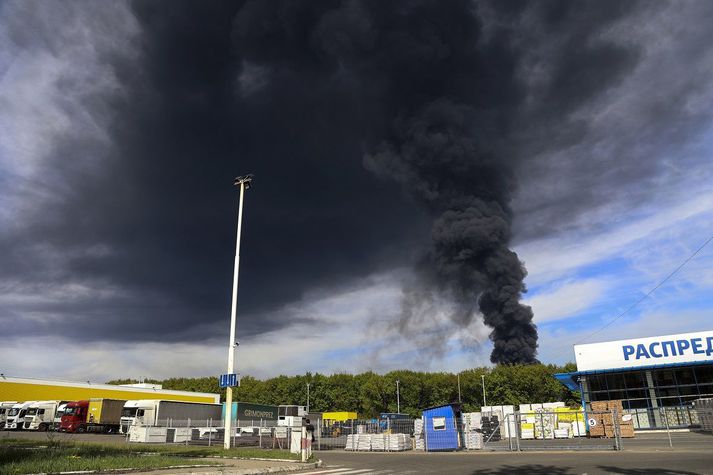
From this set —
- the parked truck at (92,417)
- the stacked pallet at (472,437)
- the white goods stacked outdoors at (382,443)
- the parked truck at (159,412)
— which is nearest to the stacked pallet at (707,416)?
the stacked pallet at (472,437)

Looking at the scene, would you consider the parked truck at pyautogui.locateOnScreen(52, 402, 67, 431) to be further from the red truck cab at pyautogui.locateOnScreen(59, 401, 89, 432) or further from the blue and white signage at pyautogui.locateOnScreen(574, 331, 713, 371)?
the blue and white signage at pyautogui.locateOnScreen(574, 331, 713, 371)

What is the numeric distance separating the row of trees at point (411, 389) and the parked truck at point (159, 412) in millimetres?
47374

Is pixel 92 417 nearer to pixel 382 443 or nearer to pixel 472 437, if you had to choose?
pixel 382 443

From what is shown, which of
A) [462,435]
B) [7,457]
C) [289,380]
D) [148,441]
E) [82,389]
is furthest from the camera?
[289,380]

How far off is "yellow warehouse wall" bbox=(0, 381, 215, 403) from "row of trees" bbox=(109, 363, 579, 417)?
2259 cm

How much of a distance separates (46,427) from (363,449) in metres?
40.1

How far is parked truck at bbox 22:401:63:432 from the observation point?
52.9 m

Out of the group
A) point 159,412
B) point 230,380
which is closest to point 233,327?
point 230,380

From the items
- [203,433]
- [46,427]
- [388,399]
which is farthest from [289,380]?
[203,433]

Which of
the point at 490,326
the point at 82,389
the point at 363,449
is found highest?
the point at 490,326

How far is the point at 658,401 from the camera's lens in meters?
46.3

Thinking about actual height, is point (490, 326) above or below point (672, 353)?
above

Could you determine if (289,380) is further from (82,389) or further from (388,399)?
(82,389)

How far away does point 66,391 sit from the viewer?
78500 mm
